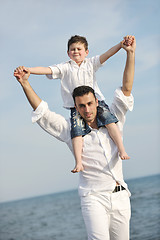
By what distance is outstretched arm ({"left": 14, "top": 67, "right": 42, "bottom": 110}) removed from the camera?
3809 mm

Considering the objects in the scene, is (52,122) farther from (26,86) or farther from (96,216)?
(96,216)

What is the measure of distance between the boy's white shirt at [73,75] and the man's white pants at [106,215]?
1143 mm

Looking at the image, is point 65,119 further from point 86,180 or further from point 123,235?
point 123,235

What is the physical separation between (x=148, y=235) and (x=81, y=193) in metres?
15.7

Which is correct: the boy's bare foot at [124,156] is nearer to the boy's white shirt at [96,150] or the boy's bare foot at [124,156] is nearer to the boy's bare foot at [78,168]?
the boy's white shirt at [96,150]

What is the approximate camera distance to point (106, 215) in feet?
12.6

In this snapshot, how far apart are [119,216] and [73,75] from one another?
170 cm

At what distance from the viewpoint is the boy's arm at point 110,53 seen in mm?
4186

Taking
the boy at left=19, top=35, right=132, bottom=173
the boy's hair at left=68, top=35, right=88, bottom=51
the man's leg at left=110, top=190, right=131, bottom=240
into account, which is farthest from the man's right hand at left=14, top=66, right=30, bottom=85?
the man's leg at left=110, top=190, right=131, bottom=240

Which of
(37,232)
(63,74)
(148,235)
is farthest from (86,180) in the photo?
(37,232)

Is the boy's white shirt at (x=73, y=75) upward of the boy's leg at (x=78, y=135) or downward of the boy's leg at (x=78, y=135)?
upward

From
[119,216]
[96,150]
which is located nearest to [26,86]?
[96,150]

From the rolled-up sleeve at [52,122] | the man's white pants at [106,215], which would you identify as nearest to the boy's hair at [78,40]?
the rolled-up sleeve at [52,122]

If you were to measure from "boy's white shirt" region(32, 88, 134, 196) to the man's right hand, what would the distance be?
11.7 inches
